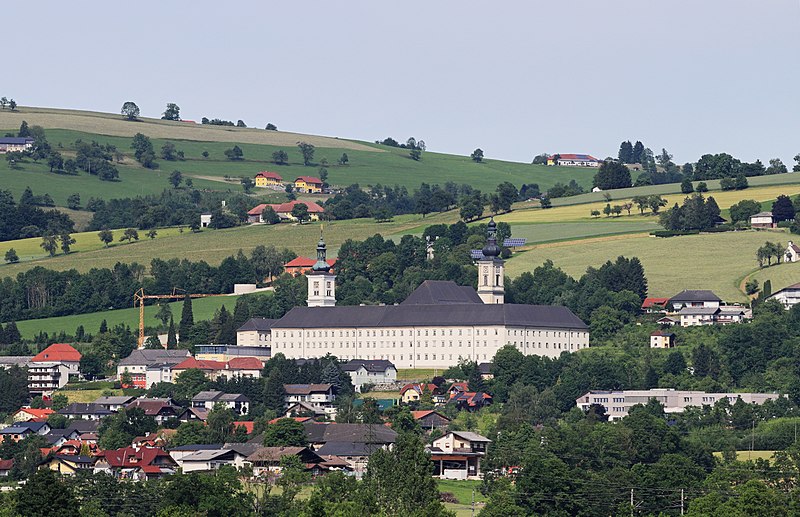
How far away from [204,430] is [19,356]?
42953 mm

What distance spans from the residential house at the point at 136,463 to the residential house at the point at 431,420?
20091 mm

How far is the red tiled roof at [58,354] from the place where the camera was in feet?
558

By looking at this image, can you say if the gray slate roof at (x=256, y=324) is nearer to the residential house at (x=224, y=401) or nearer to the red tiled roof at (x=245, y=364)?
the red tiled roof at (x=245, y=364)

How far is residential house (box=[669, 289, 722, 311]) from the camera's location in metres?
176

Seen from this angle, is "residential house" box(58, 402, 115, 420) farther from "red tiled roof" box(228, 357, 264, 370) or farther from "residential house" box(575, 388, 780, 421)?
"residential house" box(575, 388, 780, 421)

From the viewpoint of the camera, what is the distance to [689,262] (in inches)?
7603

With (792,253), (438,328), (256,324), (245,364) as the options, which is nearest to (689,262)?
(792,253)

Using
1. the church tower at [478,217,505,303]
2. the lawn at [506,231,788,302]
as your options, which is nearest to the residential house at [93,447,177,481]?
the church tower at [478,217,505,303]

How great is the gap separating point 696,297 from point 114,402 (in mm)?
52931

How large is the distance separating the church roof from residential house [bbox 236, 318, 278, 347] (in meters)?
12.7

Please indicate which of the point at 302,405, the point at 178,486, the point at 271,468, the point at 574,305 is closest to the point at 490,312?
the point at 574,305

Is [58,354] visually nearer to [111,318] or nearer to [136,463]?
[111,318]

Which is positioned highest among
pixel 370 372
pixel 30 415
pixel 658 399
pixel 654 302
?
pixel 654 302

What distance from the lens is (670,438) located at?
127562 millimetres
